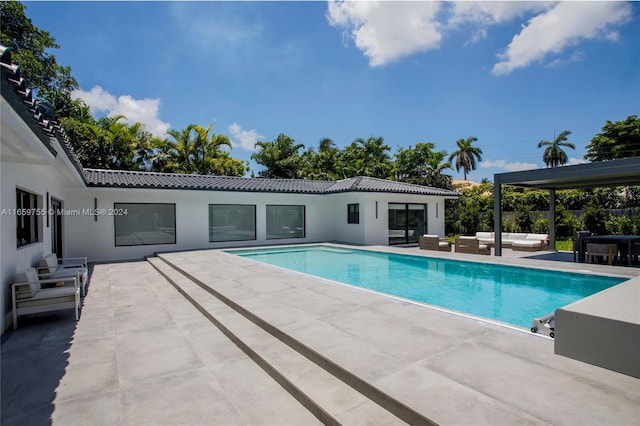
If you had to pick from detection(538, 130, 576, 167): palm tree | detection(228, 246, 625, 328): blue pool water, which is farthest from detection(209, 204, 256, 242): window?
detection(538, 130, 576, 167): palm tree

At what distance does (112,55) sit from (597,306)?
18.4 m

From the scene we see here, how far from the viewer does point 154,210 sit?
15031mm

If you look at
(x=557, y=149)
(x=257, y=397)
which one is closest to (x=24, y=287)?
(x=257, y=397)

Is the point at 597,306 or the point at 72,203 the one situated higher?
the point at 72,203

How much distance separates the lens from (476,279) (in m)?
9.94

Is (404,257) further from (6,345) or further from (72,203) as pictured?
(72,203)

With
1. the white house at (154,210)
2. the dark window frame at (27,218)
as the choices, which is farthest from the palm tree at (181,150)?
the dark window frame at (27,218)

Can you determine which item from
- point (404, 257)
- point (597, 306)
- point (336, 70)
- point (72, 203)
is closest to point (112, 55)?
point (72, 203)

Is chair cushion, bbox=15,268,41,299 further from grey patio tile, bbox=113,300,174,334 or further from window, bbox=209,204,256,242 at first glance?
window, bbox=209,204,256,242

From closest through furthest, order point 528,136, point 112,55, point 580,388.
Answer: point 580,388 → point 112,55 → point 528,136

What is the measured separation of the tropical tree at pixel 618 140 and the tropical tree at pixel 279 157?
28.4 meters

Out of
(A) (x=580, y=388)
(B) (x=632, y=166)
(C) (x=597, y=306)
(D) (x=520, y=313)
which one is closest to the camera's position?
(A) (x=580, y=388)

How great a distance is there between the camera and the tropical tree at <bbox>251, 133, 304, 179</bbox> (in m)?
32.8

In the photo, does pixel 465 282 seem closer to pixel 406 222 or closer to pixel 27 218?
pixel 406 222
